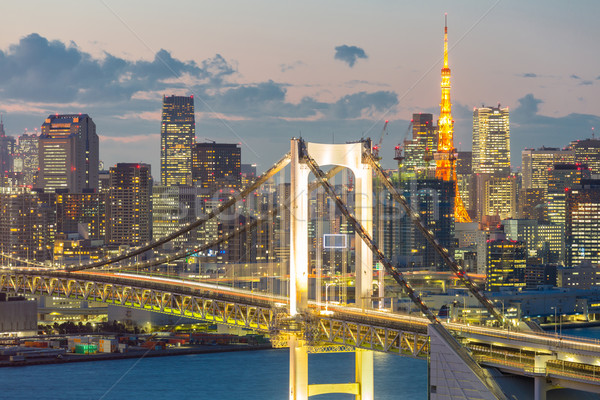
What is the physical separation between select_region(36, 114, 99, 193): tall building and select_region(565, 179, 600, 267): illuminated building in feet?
164

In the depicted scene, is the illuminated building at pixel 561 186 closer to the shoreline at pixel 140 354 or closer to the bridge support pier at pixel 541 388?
the shoreline at pixel 140 354

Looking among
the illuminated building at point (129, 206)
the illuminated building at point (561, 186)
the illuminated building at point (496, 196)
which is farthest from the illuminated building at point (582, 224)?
the illuminated building at point (129, 206)

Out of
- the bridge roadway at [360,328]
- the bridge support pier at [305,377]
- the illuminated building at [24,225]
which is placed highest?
the illuminated building at [24,225]

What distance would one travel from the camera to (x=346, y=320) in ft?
84.1

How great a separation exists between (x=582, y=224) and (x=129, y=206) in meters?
37.4

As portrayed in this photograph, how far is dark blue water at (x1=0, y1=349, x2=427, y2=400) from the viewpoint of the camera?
37906 millimetres

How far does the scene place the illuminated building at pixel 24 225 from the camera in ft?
317

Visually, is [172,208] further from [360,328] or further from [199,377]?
[360,328]

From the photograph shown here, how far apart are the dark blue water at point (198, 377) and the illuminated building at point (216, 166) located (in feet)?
179

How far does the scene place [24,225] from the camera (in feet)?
326

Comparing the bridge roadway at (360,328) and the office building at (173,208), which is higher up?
the office building at (173,208)

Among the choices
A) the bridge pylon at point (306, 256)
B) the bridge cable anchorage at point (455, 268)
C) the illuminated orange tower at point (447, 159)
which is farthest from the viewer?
the illuminated orange tower at point (447, 159)

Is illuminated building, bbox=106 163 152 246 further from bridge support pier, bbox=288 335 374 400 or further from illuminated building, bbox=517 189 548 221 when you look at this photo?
bridge support pier, bbox=288 335 374 400

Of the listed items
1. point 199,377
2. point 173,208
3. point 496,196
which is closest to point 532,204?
point 496,196
